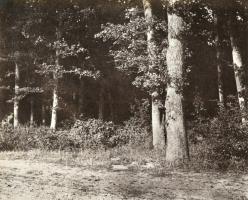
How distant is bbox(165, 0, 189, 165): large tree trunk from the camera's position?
634 inches

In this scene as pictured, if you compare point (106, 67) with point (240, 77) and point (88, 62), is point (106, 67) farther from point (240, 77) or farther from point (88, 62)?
point (240, 77)

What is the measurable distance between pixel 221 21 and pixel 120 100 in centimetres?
1259

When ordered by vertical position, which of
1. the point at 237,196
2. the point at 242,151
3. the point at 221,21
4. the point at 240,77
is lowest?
the point at 237,196

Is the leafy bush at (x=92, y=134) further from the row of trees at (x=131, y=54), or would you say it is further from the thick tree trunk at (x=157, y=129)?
the row of trees at (x=131, y=54)

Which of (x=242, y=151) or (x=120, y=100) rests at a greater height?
(x=120, y=100)

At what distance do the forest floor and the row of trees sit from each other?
2.59 metres

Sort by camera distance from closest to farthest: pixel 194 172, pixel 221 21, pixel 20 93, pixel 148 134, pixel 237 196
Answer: pixel 237 196
pixel 194 172
pixel 148 134
pixel 221 21
pixel 20 93

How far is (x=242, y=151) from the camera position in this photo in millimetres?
15211

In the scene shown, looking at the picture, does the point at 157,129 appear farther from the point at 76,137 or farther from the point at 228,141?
the point at 228,141

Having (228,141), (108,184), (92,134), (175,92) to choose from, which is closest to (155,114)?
(92,134)

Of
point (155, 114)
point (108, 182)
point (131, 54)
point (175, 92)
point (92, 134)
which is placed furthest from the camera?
point (92, 134)

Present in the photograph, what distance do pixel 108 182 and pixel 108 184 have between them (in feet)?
1.16

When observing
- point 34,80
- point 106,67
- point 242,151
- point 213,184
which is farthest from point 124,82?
point 213,184

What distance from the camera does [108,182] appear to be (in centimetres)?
1192
